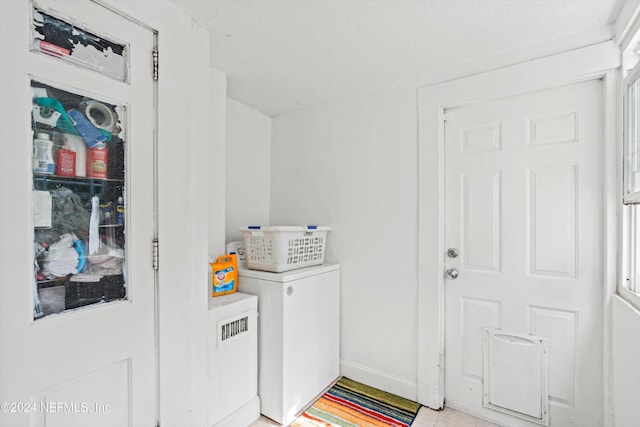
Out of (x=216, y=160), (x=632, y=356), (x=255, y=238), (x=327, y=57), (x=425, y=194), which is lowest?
(x=632, y=356)

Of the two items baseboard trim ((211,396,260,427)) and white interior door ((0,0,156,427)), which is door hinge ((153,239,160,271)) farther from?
baseboard trim ((211,396,260,427))

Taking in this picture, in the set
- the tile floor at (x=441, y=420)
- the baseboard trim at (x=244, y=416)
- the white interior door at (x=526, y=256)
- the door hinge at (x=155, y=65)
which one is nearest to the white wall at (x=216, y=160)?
the door hinge at (x=155, y=65)

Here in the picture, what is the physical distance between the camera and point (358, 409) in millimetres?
1973

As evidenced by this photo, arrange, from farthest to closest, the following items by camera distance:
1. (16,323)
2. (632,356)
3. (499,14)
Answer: (499,14) → (632,356) → (16,323)

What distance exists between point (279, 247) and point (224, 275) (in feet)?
1.26

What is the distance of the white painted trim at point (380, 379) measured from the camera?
6.80ft

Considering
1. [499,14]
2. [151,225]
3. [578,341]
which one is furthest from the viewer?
[578,341]

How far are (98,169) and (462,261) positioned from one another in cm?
203

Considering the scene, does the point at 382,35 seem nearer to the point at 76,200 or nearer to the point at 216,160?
the point at 216,160

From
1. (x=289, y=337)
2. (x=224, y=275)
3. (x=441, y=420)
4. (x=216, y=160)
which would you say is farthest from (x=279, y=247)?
(x=441, y=420)

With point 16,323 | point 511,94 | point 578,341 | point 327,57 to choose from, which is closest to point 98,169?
point 16,323

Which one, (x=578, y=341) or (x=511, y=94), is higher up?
(x=511, y=94)

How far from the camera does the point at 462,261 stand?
6.48 ft

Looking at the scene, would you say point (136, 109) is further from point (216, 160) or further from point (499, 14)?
point (499, 14)
